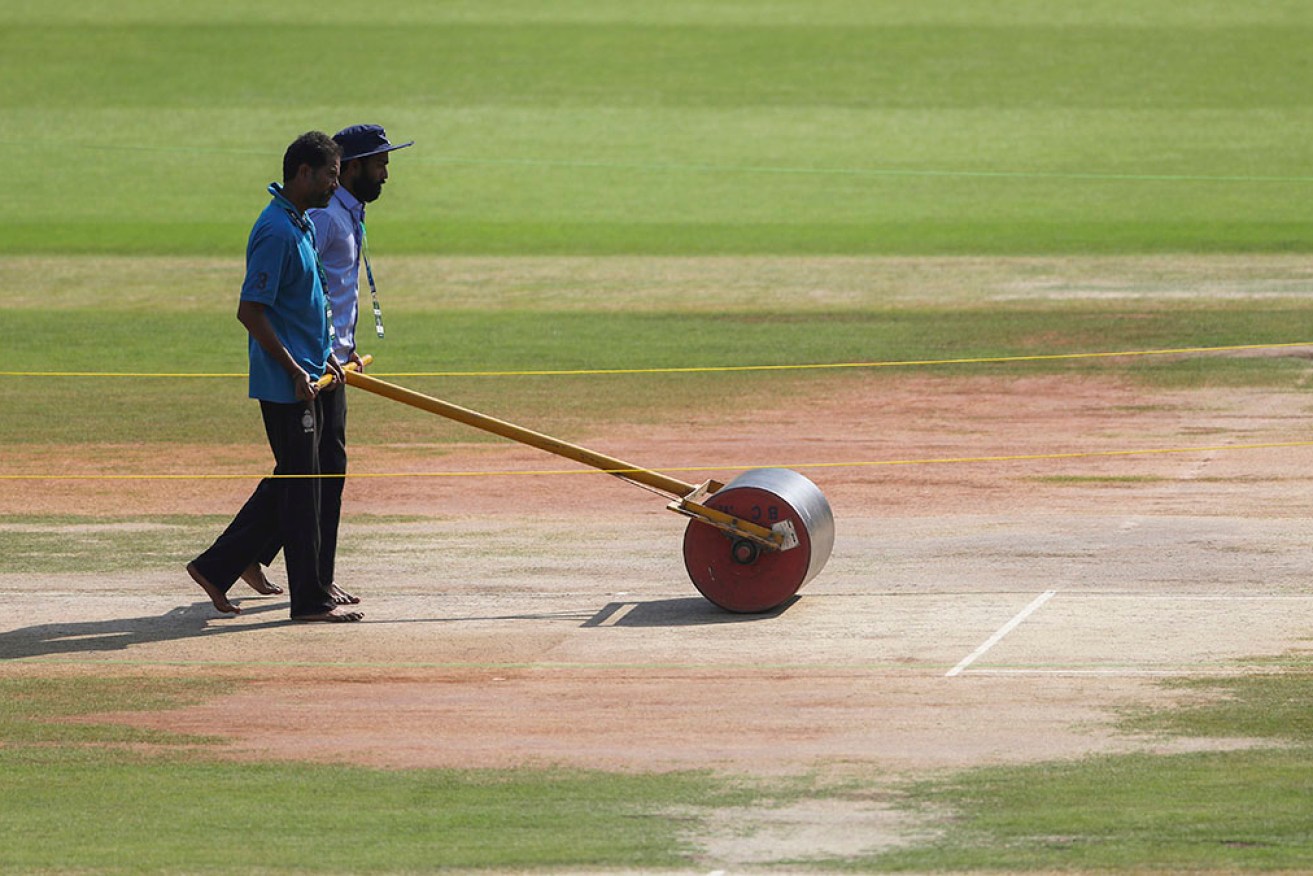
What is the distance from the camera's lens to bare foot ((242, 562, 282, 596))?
34.2 ft

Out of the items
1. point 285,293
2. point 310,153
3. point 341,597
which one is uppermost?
point 310,153

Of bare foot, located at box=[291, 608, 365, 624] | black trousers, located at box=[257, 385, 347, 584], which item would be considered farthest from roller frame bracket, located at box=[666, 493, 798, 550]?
black trousers, located at box=[257, 385, 347, 584]

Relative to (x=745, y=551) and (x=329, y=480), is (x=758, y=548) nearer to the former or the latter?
(x=745, y=551)

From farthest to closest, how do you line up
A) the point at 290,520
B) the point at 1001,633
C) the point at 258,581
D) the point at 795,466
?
the point at 795,466
the point at 258,581
the point at 290,520
the point at 1001,633

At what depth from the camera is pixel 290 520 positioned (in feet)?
32.4

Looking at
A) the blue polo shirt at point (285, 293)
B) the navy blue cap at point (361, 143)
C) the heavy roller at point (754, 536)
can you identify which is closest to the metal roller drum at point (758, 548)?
the heavy roller at point (754, 536)

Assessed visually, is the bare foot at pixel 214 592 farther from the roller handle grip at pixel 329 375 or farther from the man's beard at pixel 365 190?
the man's beard at pixel 365 190

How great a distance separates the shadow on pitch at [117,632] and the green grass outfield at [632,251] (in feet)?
1.48

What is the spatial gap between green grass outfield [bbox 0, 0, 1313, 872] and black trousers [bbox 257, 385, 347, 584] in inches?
59.7

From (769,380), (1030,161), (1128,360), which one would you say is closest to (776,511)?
(769,380)

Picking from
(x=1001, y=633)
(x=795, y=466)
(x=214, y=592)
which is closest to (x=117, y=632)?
(x=214, y=592)

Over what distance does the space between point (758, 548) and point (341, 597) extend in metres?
1.94

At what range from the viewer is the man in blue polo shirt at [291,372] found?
31.3 feet

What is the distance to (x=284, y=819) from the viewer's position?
696cm
